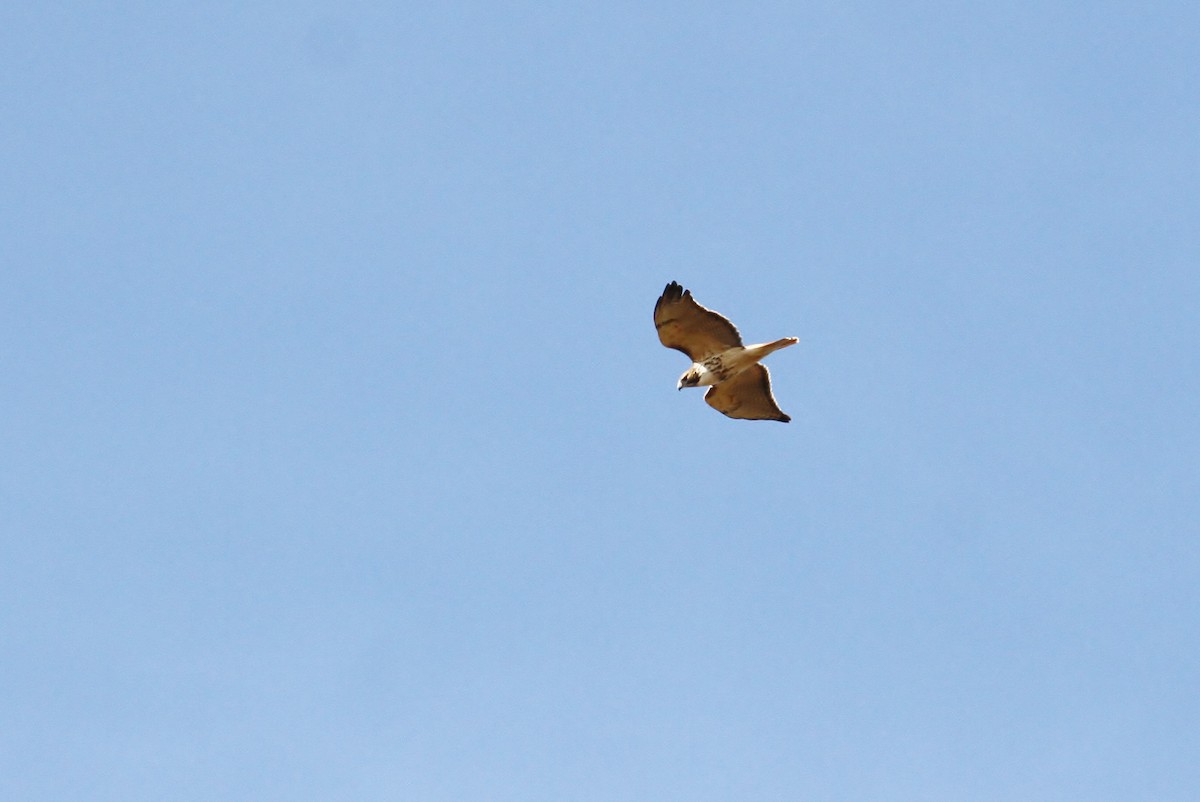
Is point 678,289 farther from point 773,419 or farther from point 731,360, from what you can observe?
point 773,419

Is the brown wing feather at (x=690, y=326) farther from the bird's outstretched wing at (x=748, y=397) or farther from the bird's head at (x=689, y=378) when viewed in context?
the bird's outstretched wing at (x=748, y=397)

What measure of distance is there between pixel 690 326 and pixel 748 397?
2954 mm

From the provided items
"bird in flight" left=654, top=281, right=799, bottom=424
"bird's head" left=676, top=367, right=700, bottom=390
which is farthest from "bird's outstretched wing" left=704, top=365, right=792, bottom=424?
"bird's head" left=676, top=367, right=700, bottom=390

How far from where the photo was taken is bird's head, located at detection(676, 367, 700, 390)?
1543 inches

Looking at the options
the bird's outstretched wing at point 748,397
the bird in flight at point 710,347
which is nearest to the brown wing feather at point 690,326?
the bird in flight at point 710,347

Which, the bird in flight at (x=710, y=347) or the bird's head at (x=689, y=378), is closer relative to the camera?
the bird in flight at (x=710, y=347)

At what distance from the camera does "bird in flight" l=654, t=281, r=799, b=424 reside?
3856cm

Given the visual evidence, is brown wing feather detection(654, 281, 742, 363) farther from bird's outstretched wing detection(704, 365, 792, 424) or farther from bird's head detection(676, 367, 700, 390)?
bird's outstretched wing detection(704, 365, 792, 424)

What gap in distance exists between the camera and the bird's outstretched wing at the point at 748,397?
40.2 metres

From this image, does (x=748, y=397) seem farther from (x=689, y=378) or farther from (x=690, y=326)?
(x=690, y=326)

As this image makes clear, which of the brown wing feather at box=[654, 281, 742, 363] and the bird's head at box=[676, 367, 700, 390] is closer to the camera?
the brown wing feather at box=[654, 281, 742, 363]

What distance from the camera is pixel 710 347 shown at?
39.2m

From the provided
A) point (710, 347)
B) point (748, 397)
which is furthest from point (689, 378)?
point (748, 397)

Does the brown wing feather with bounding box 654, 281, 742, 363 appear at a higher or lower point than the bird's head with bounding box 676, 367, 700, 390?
higher
